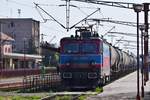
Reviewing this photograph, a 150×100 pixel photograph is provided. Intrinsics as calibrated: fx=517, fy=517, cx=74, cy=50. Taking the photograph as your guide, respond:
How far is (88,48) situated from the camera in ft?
112

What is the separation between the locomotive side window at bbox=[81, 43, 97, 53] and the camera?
A: 3391cm

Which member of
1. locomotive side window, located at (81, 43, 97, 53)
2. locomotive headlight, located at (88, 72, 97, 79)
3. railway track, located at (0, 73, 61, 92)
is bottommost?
railway track, located at (0, 73, 61, 92)

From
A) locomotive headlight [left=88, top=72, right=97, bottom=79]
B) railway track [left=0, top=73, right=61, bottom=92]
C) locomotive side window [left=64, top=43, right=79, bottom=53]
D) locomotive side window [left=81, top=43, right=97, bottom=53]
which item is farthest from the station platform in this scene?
railway track [left=0, top=73, right=61, bottom=92]

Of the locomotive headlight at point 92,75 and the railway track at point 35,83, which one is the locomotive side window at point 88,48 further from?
the railway track at point 35,83

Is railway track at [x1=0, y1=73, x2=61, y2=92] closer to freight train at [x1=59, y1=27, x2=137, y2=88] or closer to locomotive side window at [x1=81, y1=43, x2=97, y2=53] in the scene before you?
freight train at [x1=59, y1=27, x2=137, y2=88]

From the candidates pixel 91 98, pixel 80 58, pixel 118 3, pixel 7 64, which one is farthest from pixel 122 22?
pixel 7 64

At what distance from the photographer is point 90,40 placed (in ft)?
112

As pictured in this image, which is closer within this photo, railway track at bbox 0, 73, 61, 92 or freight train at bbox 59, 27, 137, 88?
freight train at bbox 59, 27, 137, 88

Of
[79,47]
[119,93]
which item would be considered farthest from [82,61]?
[119,93]

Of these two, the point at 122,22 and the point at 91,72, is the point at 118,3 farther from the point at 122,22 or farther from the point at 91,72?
the point at 122,22

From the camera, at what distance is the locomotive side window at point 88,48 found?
111 ft

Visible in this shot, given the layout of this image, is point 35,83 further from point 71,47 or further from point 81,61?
point 81,61

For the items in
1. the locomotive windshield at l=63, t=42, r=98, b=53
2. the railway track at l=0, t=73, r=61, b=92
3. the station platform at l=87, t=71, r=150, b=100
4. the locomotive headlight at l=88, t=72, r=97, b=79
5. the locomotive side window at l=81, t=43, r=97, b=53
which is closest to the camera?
the station platform at l=87, t=71, r=150, b=100

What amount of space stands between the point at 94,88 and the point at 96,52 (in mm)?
2460
